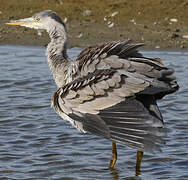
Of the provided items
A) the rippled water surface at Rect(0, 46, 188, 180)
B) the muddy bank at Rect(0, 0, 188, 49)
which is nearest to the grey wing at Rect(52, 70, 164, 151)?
the rippled water surface at Rect(0, 46, 188, 180)

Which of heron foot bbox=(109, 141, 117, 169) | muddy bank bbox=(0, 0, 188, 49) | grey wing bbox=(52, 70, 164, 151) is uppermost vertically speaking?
grey wing bbox=(52, 70, 164, 151)

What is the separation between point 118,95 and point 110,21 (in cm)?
730

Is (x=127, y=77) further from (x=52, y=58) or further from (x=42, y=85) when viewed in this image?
(x=42, y=85)

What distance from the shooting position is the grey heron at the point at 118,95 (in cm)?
561

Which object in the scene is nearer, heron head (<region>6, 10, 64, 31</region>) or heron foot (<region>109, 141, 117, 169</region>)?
heron foot (<region>109, 141, 117, 169</region>)

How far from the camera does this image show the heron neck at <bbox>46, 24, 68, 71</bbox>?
23.2ft

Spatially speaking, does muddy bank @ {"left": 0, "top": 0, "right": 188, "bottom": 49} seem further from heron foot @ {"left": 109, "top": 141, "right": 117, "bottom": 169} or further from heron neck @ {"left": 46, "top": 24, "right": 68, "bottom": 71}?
heron foot @ {"left": 109, "top": 141, "right": 117, "bottom": 169}

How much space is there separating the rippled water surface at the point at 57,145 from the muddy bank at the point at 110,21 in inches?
75.9

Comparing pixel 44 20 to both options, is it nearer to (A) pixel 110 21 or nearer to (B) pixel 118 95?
(B) pixel 118 95

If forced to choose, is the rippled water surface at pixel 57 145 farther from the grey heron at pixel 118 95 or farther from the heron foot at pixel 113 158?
the grey heron at pixel 118 95

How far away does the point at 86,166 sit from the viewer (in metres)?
6.84

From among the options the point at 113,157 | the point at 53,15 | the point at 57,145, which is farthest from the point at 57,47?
the point at 113,157

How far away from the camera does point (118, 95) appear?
5789 mm

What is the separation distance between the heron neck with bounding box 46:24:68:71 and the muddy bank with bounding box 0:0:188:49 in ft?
14.9
